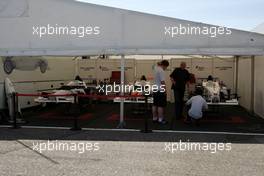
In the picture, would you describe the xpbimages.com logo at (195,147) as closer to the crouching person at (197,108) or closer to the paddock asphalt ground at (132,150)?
the paddock asphalt ground at (132,150)

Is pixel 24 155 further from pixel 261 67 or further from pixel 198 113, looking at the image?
pixel 261 67

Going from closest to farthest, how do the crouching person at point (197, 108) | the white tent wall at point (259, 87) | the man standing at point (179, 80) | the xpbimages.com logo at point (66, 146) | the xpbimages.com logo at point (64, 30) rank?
1. the xpbimages.com logo at point (66, 146)
2. the xpbimages.com logo at point (64, 30)
3. the crouching person at point (197, 108)
4. the man standing at point (179, 80)
5. the white tent wall at point (259, 87)

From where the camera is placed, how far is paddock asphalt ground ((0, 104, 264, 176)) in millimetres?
7523

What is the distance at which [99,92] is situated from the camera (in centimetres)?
1989

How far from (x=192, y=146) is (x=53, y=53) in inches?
201

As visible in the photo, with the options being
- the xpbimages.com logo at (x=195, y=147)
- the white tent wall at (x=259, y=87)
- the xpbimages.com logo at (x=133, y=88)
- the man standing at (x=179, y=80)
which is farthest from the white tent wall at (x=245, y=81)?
the xpbimages.com logo at (x=195, y=147)

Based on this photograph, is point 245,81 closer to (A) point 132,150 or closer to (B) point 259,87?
(B) point 259,87

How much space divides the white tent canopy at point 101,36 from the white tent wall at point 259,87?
316 centimetres

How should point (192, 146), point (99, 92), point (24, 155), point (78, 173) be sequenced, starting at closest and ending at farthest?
point (78, 173) < point (24, 155) < point (192, 146) < point (99, 92)

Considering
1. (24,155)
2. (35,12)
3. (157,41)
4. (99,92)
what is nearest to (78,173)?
(24,155)

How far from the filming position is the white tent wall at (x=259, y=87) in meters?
14.5

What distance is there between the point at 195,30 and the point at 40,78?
8.72m

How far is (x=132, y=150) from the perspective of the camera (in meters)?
9.15

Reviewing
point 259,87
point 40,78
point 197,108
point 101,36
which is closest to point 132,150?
point 197,108
